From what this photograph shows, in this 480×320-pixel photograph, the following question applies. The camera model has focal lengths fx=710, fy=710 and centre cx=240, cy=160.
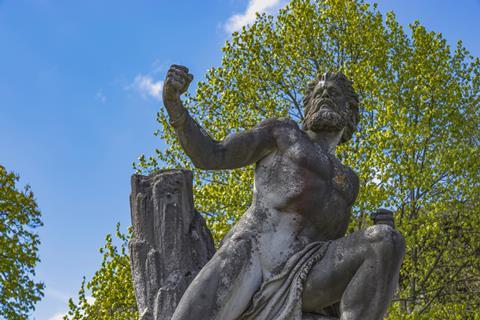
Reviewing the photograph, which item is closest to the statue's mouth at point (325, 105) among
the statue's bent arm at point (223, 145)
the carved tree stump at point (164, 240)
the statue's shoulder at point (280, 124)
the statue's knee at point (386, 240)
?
the statue's shoulder at point (280, 124)

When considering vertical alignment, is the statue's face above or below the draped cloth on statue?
above

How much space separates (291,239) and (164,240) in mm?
949

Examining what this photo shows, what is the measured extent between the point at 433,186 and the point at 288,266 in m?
12.5

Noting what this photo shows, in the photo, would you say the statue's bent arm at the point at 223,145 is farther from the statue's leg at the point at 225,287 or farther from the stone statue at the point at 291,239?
the statue's leg at the point at 225,287

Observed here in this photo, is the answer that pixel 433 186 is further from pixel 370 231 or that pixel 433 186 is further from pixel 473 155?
pixel 370 231

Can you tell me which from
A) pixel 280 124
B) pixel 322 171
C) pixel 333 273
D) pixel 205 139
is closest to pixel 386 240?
pixel 333 273

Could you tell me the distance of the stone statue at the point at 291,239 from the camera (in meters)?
3.86

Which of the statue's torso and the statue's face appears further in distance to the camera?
the statue's face

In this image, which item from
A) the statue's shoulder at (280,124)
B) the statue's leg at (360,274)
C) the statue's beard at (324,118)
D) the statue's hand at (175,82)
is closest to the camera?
the statue's leg at (360,274)

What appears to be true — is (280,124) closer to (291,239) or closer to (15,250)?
(291,239)

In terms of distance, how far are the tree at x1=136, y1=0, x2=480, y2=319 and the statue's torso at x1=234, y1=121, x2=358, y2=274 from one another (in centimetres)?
943

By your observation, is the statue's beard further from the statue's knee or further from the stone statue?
the statue's knee

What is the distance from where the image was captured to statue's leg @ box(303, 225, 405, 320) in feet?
12.5

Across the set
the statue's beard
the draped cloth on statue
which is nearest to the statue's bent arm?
the statue's beard
